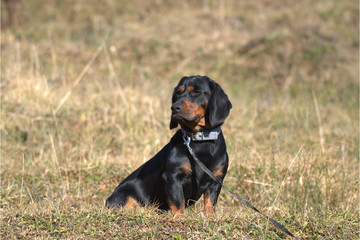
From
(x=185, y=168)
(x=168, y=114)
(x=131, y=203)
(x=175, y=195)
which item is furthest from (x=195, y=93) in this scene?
(x=168, y=114)

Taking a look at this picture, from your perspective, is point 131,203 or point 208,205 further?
point 131,203

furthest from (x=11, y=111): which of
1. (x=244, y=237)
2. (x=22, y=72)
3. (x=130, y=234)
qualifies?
(x=244, y=237)

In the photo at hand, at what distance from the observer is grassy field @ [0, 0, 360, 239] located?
3754 mm

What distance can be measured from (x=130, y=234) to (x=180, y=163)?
2.50 feet

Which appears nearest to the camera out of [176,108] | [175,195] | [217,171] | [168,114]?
[176,108]

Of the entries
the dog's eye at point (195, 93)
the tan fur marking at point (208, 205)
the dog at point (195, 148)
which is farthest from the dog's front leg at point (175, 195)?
the dog's eye at point (195, 93)

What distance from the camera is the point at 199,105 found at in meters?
3.87

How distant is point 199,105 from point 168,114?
365 centimetres

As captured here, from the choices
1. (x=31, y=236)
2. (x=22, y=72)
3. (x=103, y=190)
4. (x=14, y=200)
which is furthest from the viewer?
(x=22, y=72)

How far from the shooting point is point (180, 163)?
386 cm

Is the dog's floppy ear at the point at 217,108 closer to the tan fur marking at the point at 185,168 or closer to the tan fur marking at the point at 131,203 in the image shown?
the tan fur marking at the point at 185,168

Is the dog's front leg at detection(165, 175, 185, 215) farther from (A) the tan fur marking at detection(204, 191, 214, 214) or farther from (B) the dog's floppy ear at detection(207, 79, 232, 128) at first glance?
(B) the dog's floppy ear at detection(207, 79, 232, 128)

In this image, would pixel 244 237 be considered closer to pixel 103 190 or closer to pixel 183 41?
pixel 103 190

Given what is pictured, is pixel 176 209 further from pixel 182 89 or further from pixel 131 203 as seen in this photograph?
pixel 182 89
